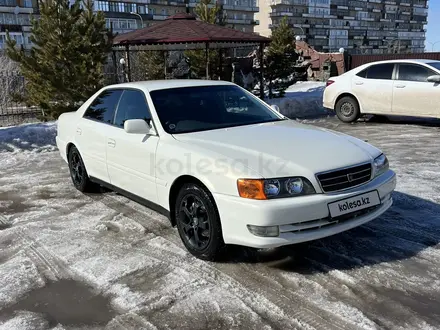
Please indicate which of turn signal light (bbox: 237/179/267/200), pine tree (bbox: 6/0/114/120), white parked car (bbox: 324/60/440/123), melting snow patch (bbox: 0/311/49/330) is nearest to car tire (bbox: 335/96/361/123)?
white parked car (bbox: 324/60/440/123)

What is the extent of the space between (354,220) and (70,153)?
13.2ft

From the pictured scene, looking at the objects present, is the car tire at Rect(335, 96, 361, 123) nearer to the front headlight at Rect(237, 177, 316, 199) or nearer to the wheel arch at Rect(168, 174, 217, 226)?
the wheel arch at Rect(168, 174, 217, 226)

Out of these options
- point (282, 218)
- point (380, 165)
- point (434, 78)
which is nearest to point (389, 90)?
point (434, 78)

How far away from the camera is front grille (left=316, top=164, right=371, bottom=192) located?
3.45 meters

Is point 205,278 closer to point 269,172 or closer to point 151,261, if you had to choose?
point 151,261

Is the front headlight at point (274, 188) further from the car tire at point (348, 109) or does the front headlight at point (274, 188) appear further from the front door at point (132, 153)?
the car tire at point (348, 109)

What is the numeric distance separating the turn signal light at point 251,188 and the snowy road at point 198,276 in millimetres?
685

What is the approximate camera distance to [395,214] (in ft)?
15.8

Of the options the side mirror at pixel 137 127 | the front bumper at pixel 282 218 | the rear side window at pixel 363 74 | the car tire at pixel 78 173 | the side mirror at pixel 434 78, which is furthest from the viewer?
the rear side window at pixel 363 74

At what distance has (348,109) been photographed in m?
11.4

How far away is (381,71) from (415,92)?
1.04m

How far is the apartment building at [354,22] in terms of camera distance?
8800cm

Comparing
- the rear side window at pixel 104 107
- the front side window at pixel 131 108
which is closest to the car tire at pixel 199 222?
the front side window at pixel 131 108

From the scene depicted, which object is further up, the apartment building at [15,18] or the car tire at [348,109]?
the apartment building at [15,18]
